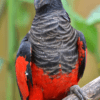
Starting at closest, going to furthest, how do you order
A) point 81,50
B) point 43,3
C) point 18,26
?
point 43,3
point 81,50
point 18,26

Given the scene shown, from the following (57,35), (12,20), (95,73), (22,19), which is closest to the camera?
(57,35)

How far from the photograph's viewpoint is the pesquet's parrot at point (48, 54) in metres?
0.80

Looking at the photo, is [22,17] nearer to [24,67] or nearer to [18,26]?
[18,26]

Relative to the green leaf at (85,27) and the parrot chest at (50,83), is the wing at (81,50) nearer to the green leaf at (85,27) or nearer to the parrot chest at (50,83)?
the parrot chest at (50,83)

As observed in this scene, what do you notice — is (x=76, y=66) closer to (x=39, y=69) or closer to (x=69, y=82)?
(x=69, y=82)

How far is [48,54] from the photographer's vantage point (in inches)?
31.6

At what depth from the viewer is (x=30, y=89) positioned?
88 centimetres

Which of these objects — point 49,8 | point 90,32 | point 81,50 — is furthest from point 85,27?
point 49,8

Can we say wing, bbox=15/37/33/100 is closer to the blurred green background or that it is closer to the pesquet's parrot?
the pesquet's parrot

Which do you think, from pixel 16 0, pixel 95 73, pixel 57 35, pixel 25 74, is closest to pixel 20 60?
pixel 25 74

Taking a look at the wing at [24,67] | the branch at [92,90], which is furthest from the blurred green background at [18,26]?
the branch at [92,90]

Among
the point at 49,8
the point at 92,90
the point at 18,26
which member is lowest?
the point at 92,90

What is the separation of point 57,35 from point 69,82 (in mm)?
272

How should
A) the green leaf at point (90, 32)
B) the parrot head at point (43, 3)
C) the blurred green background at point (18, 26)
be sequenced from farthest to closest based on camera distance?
the green leaf at point (90, 32) → the blurred green background at point (18, 26) → the parrot head at point (43, 3)
